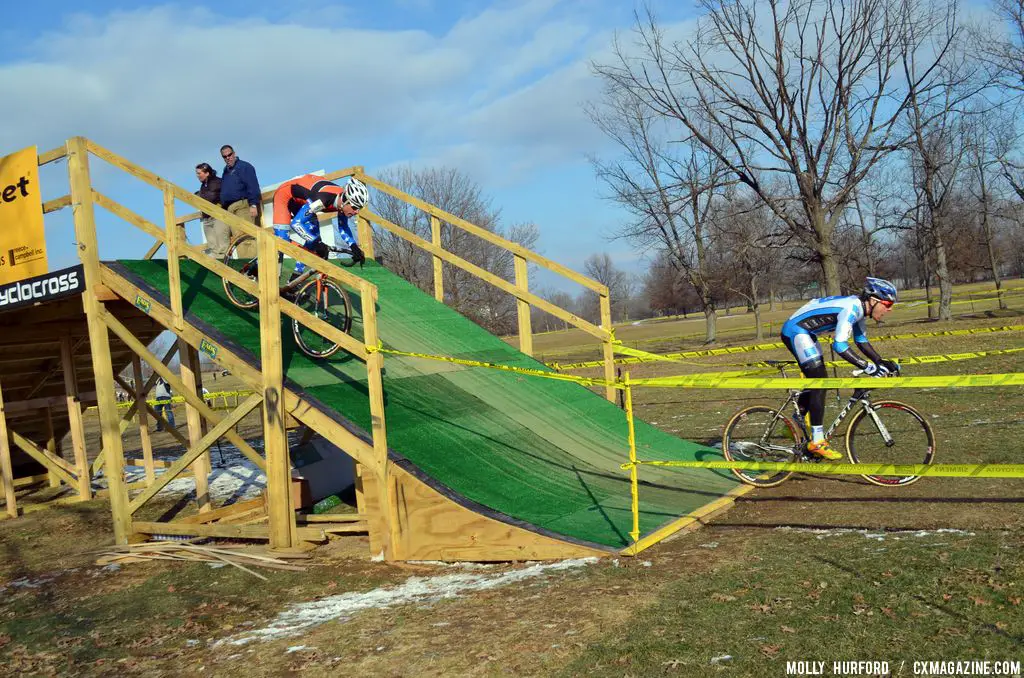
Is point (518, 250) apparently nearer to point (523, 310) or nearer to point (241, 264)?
point (523, 310)

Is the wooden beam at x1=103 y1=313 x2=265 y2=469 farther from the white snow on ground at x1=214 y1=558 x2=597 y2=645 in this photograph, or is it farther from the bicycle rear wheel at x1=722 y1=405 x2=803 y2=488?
the bicycle rear wheel at x1=722 y1=405 x2=803 y2=488

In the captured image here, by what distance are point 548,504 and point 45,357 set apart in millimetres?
9784

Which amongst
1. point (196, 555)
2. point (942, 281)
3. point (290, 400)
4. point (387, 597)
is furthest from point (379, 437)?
point (942, 281)

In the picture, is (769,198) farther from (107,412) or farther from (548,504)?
(107,412)

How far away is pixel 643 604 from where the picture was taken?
5414mm

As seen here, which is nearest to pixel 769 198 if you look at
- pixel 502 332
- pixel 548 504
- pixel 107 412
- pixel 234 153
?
pixel 234 153

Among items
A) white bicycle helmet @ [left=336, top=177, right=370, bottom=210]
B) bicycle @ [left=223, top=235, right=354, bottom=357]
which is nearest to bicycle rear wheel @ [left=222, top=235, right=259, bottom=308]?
bicycle @ [left=223, top=235, right=354, bottom=357]

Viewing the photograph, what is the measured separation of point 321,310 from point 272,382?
80.6 inches

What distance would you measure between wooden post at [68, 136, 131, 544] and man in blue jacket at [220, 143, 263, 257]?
8.59 feet

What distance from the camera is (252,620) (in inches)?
244

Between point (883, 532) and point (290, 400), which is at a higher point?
point (290, 400)

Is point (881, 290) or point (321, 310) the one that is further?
point (321, 310)

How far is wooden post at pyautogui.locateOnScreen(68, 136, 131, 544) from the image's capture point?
30.0 feet

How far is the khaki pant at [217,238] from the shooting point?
1216cm
